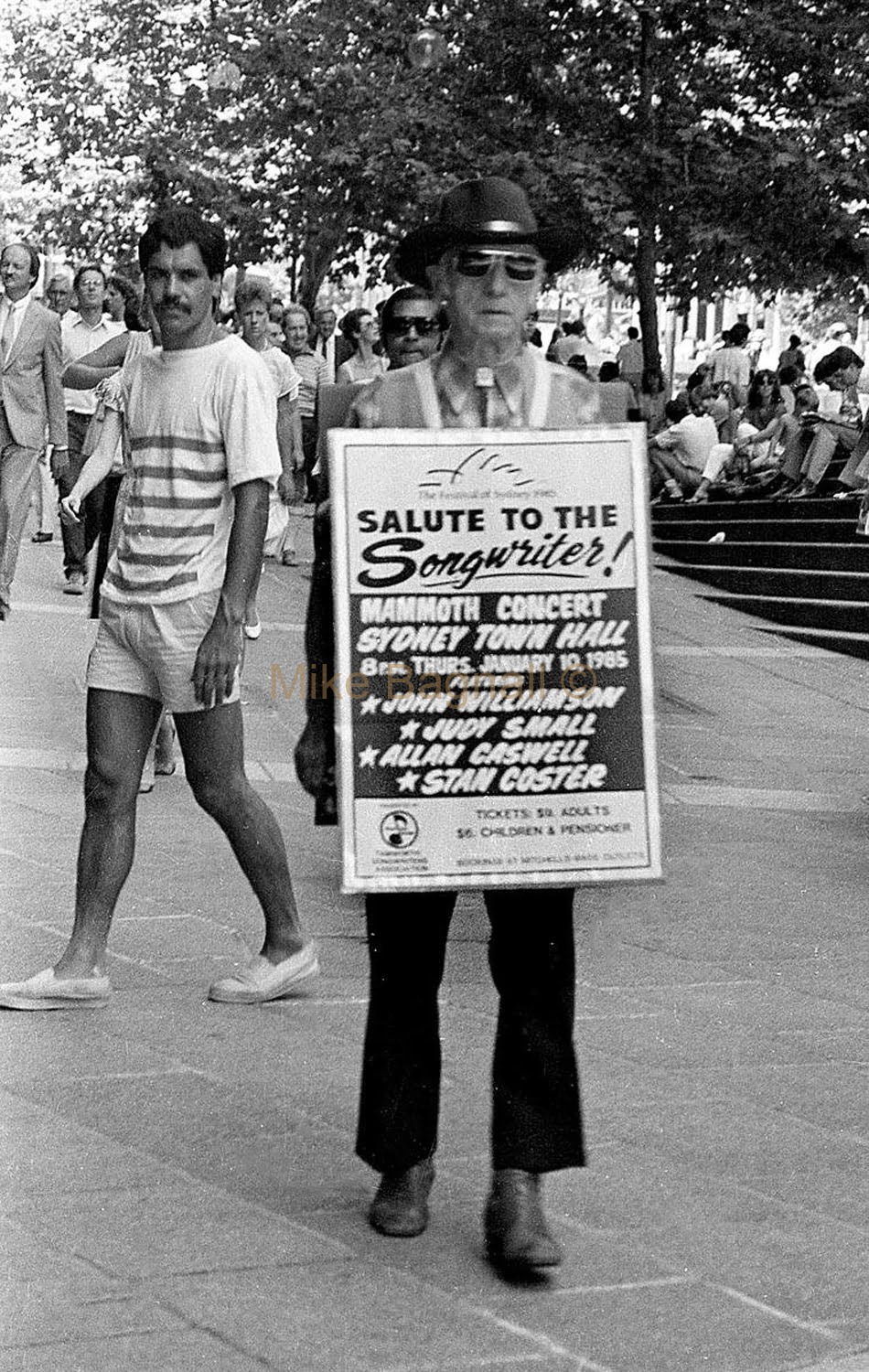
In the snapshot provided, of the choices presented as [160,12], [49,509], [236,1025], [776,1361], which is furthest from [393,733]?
[160,12]

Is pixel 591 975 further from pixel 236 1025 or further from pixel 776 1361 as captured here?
pixel 776 1361

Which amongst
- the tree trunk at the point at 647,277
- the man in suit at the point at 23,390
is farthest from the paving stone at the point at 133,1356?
the tree trunk at the point at 647,277

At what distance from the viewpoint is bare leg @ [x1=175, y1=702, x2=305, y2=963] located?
18.5 feet

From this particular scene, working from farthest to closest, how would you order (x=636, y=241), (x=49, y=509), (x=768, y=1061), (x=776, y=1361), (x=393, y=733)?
(x=636, y=241) < (x=49, y=509) < (x=768, y=1061) < (x=393, y=733) < (x=776, y=1361)

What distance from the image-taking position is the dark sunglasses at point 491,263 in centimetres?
408

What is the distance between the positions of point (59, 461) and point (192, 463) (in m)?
7.41

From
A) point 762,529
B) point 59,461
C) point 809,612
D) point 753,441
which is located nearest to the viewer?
point 59,461

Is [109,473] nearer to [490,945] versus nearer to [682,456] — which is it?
[490,945]

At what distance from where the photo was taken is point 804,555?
1678 centimetres

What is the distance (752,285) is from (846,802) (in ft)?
43.8

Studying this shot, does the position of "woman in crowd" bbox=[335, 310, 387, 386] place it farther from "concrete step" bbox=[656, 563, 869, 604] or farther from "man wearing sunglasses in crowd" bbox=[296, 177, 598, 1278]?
"man wearing sunglasses in crowd" bbox=[296, 177, 598, 1278]

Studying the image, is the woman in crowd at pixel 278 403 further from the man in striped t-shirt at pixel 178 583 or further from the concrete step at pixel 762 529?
the man in striped t-shirt at pixel 178 583

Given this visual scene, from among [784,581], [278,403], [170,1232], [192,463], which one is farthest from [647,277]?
[170,1232]

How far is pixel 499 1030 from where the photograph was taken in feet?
13.5
